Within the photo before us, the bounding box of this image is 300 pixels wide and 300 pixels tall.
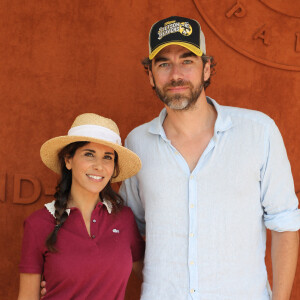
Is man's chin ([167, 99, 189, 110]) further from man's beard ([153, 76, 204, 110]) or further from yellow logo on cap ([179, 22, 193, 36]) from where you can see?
yellow logo on cap ([179, 22, 193, 36])

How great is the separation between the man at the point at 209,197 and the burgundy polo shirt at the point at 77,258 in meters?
0.18

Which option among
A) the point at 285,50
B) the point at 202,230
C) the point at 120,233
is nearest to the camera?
the point at 202,230

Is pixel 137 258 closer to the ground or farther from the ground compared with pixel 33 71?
closer to the ground

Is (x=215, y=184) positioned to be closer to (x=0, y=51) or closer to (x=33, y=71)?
(x=33, y=71)

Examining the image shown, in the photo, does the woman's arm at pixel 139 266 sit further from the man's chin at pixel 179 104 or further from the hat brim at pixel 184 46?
the hat brim at pixel 184 46

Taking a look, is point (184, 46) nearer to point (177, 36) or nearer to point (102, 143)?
point (177, 36)

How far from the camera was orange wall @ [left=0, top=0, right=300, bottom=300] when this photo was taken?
3.23m

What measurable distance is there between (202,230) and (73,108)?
1.43 m

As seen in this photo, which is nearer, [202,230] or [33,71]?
[202,230]

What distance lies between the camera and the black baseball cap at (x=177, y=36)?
2500 millimetres

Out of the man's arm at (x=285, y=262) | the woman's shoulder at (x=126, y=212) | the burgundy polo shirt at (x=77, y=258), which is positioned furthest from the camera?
the woman's shoulder at (x=126, y=212)

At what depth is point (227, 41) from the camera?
322cm

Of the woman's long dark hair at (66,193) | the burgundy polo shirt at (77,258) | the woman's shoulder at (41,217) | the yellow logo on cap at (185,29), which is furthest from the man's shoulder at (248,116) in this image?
the woman's shoulder at (41,217)

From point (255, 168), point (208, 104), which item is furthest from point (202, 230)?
point (208, 104)
